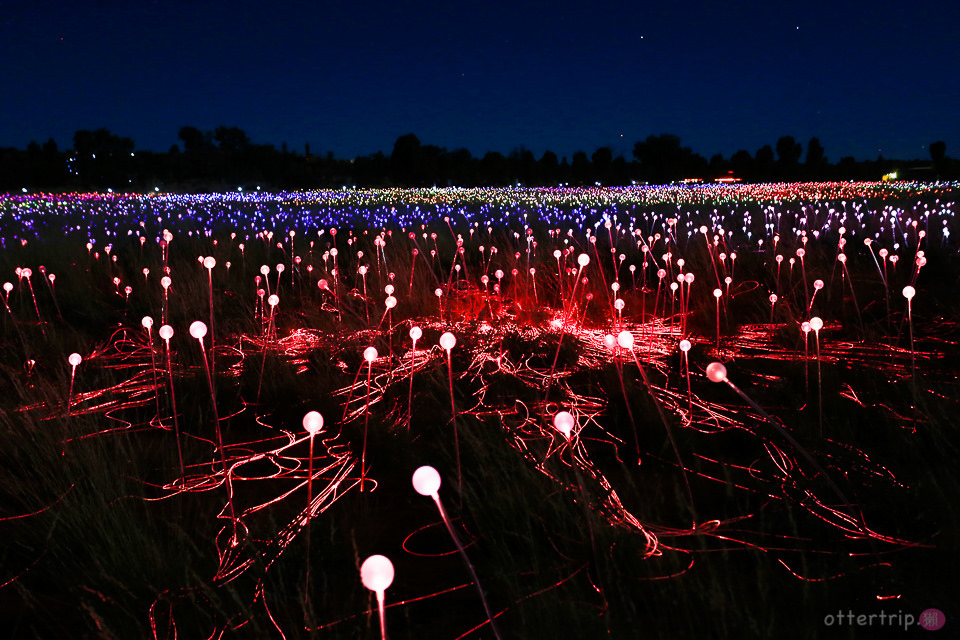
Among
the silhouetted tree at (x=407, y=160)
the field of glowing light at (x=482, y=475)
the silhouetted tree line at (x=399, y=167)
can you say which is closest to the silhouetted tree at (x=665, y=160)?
the silhouetted tree line at (x=399, y=167)

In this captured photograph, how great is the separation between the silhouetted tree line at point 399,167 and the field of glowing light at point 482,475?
1182 inches

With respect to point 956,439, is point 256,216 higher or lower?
higher

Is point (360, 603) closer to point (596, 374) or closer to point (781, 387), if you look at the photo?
point (596, 374)

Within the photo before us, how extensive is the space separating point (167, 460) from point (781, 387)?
363cm

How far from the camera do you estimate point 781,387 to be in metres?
3.99

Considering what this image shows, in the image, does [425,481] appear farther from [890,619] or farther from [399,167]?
[399,167]

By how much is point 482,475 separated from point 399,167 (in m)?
42.3

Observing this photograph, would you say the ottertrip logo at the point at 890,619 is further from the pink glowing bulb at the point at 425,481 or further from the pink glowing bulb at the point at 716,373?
the pink glowing bulb at the point at 425,481

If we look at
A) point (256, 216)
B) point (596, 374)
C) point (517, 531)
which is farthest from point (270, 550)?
point (256, 216)

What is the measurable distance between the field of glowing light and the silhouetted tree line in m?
30.0

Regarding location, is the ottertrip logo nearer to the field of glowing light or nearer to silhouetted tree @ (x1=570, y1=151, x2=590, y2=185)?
the field of glowing light

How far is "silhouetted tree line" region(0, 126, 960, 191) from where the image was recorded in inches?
1489

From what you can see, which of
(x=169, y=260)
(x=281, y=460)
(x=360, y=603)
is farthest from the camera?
(x=169, y=260)

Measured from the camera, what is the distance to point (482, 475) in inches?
112
